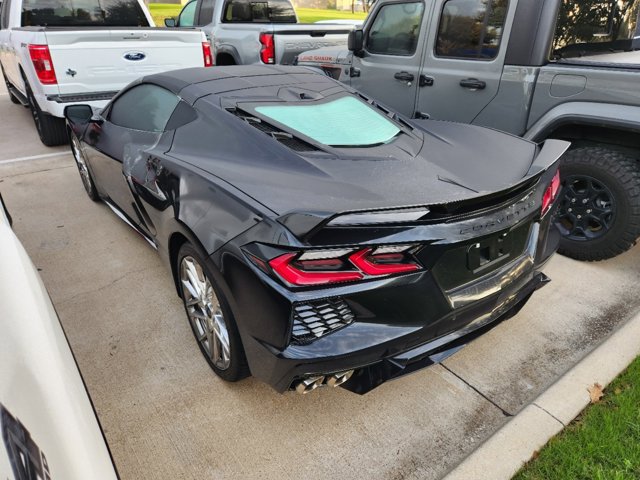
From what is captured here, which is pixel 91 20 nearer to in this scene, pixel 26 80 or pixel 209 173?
pixel 26 80

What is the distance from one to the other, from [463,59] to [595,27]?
104 cm

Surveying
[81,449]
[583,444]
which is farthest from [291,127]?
[583,444]

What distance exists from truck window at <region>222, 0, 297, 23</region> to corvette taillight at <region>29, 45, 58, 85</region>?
386 centimetres

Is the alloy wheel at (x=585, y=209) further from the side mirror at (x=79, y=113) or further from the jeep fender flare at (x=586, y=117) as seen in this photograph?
the side mirror at (x=79, y=113)

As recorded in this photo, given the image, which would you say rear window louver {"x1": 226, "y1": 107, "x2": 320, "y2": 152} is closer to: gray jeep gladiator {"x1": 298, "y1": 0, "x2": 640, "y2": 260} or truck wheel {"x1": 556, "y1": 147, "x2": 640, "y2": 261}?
truck wheel {"x1": 556, "y1": 147, "x2": 640, "y2": 261}

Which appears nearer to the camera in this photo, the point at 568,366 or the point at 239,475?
the point at 239,475

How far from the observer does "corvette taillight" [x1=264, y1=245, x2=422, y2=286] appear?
1.75 meters

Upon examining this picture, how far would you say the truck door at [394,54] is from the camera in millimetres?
4441

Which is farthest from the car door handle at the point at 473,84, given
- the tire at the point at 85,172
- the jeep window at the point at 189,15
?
the jeep window at the point at 189,15

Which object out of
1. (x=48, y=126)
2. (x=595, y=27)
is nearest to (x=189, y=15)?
(x=48, y=126)

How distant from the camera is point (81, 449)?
1174 mm

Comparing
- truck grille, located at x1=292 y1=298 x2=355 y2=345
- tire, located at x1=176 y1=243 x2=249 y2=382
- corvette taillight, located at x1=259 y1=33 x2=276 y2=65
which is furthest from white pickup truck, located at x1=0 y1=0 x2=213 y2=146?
truck grille, located at x1=292 y1=298 x2=355 y2=345

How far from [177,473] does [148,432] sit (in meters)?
0.29

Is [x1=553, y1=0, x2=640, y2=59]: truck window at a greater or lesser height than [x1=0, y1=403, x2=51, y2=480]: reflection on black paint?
greater
